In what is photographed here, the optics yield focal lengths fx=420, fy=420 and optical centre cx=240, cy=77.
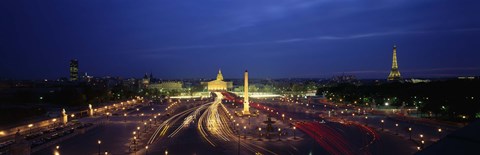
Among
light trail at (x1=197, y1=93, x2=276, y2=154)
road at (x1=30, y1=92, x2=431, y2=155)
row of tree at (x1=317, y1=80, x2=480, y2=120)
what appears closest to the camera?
road at (x1=30, y1=92, x2=431, y2=155)

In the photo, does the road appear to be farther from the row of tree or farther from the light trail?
the row of tree

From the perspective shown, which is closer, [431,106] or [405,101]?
[431,106]

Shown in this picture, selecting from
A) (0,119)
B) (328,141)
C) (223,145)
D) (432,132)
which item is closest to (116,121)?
(0,119)

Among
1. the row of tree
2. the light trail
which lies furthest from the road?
the row of tree

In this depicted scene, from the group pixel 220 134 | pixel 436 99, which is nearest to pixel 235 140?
pixel 220 134

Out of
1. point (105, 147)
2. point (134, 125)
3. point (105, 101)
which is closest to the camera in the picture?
point (105, 147)

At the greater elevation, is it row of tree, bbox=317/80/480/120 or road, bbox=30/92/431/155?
row of tree, bbox=317/80/480/120

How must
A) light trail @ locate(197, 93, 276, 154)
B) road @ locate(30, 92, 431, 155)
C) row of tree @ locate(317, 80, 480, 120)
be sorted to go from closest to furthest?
road @ locate(30, 92, 431, 155), light trail @ locate(197, 93, 276, 154), row of tree @ locate(317, 80, 480, 120)

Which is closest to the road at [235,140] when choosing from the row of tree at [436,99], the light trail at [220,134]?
the light trail at [220,134]

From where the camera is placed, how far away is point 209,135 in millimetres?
34094

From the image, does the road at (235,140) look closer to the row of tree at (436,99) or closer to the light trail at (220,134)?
the light trail at (220,134)

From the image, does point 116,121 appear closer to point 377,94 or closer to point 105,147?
point 105,147

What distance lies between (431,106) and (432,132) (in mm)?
12206

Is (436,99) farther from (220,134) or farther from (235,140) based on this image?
(235,140)
